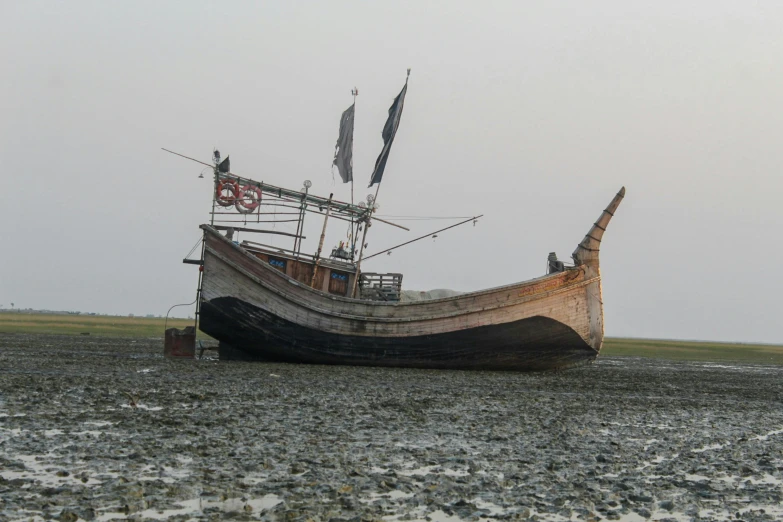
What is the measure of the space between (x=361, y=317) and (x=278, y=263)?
3261mm

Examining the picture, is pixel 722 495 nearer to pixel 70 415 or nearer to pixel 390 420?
pixel 390 420

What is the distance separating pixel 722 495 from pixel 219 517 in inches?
202

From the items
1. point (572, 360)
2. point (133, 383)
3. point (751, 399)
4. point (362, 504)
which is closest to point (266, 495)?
point (362, 504)

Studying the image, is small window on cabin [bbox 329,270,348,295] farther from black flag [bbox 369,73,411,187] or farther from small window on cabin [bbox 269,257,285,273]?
black flag [bbox 369,73,411,187]

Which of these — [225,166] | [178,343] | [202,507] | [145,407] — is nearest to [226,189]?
[225,166]

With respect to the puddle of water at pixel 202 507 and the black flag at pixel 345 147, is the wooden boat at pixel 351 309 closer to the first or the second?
the black flag at pixel 345 147

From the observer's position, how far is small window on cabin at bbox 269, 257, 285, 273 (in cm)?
2712

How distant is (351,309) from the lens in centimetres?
2642

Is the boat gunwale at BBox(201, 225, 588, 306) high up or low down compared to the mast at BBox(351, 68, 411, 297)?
down

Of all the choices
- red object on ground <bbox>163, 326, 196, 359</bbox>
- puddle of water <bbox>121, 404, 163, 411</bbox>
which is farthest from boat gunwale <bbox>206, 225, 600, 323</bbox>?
puddle of water <bbox>121, 404, 163, 411</bbox>

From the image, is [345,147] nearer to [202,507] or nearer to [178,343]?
[178,343]

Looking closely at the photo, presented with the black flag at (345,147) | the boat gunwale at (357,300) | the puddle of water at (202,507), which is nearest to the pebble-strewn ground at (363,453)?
the puddle of water at (202,507)

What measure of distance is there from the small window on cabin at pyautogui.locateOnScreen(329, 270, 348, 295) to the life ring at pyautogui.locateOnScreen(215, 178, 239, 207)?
4.06 meters

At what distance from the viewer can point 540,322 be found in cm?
2798
